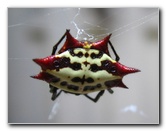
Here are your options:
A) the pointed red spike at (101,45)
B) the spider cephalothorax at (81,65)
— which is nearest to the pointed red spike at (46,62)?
the spider cephalothorax at (81,65)

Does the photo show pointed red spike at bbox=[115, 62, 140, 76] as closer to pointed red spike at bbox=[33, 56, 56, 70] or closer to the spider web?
pointed red spike at bbox=[33, 56, 56, 70]

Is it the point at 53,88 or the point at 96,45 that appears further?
the point at 53,88

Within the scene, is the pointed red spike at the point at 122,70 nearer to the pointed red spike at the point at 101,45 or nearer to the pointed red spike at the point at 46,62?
the pointed red spike at the point at 101,45

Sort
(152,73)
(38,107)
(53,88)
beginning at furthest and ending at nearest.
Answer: (38,107), (152,73), (53,88)

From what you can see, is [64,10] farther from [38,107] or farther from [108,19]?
[38,107]

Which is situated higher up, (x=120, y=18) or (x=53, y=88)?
(x=120, y=18)

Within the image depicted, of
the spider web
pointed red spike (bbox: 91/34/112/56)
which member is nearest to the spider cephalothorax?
pointed red spike (bbox: 91/34/112/56)

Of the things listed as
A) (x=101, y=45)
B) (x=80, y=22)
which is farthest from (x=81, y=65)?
(x=80, y=22)
